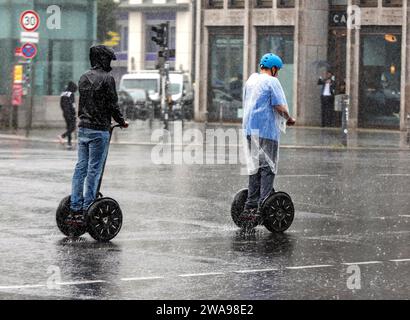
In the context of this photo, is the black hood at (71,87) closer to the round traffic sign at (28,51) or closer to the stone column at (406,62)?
the round traffic sign at (28,51)

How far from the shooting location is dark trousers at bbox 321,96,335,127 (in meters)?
45.2

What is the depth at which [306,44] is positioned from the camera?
45.9 meters

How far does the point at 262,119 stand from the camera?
13.6 meters

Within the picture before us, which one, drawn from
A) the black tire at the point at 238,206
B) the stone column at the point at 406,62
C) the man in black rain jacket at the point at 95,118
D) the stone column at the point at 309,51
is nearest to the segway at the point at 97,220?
the man in black rain jacket at the point at 95,118

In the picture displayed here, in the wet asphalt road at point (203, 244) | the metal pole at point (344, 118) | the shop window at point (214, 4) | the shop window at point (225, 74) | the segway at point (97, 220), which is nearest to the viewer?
the wet asphalt road at point (203, 244)

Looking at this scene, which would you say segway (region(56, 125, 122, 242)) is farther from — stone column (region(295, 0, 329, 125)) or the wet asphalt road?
stone column (region(295, 0, 329, 125))

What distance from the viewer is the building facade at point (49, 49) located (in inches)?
1613

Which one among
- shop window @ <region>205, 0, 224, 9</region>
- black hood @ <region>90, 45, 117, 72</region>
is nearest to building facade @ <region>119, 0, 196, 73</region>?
shop window @ <region>205, 0, 224, 9</region>

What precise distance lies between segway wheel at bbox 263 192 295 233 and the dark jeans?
5.4 inches

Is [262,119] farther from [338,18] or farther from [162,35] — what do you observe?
[338,18]

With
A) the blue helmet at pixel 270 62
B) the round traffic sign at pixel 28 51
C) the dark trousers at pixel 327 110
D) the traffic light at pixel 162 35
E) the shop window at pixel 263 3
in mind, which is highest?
the shop window at pixel 263 3

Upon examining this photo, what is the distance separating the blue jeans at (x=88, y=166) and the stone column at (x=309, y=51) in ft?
109

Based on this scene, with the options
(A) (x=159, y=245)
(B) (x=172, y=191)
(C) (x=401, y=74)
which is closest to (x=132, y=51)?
(C) (x=401, y=74)

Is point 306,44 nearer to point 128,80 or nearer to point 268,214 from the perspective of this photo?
point 128,80
